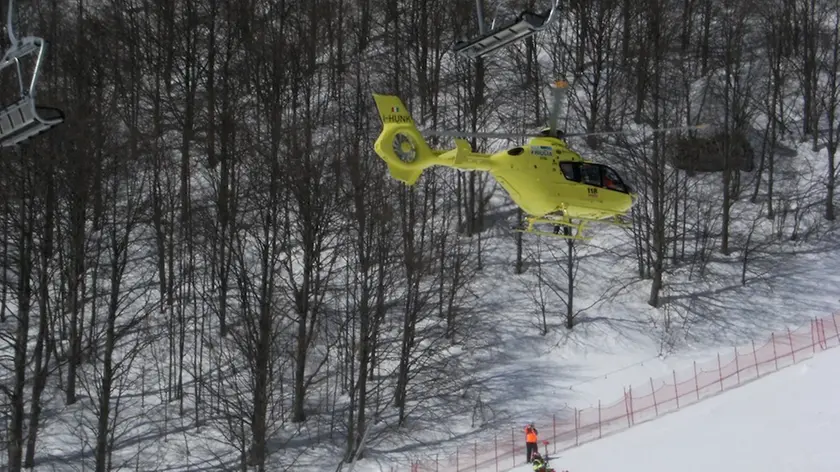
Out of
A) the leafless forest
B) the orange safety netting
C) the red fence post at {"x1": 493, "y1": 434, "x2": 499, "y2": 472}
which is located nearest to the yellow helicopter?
the red fence post at {"x1": 493, "y1": 434, "x2": 499, "y2": 472}

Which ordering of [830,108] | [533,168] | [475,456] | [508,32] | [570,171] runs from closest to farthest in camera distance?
[508,32] < [533,168] < [570,171] < [475,456] < [830,108]

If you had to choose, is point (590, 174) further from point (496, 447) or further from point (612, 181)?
point (496, 447)

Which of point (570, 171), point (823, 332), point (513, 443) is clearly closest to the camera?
point (570, 171)

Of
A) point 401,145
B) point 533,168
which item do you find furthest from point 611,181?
point 401,145

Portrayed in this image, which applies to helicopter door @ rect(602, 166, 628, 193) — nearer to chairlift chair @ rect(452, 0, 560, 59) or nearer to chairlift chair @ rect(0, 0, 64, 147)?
chairlift chair @ rect(452, 0, 560, 59)

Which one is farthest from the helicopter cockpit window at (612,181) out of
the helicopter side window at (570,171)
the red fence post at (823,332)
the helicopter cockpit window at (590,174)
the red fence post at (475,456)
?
the red fence post at (823,332)

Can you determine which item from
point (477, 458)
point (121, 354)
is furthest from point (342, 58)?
point (477, 458)
